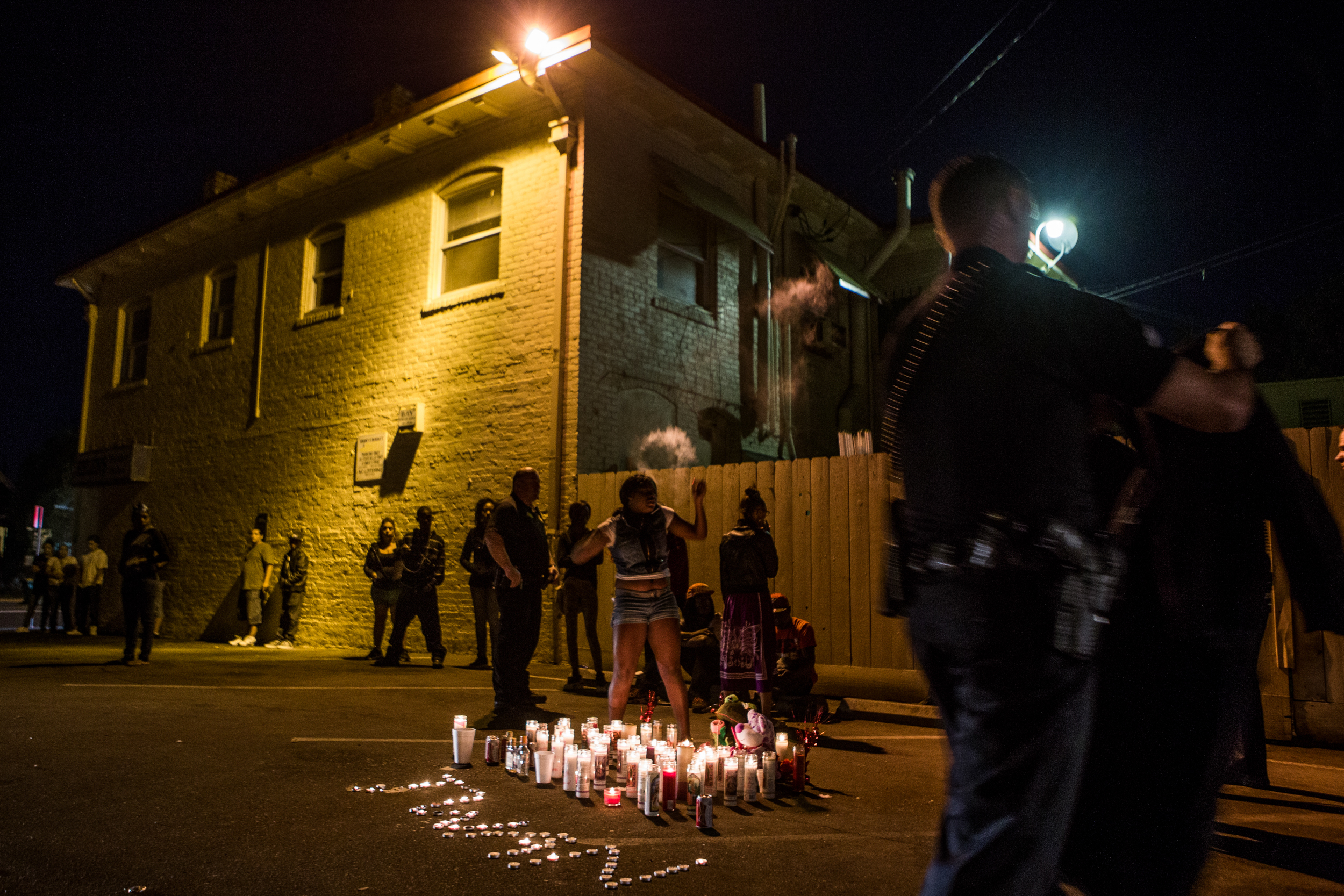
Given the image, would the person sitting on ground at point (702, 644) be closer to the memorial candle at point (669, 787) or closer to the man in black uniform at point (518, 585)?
the man in black uniform at point (518, 585)

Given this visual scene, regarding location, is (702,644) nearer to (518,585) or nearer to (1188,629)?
(518,585)

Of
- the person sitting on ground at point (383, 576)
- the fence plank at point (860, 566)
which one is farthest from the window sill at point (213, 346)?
the fence plank at point (860, 566)

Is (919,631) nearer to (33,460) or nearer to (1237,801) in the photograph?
(1237,801)

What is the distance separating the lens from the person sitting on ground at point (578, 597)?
8.98 m

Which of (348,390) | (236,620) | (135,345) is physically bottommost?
(236,620)

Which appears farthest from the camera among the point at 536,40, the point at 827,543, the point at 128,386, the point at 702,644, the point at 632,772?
the point at 128,386

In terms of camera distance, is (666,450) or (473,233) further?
(473,233)

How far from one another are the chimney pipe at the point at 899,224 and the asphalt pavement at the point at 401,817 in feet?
38.6

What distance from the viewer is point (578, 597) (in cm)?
979

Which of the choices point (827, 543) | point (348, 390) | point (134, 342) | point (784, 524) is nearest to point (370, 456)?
point (348, 390)

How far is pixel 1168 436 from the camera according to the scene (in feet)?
6.39

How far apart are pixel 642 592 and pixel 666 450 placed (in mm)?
7200

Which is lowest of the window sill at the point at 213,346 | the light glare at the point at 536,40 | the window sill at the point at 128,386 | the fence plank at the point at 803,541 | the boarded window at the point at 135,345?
the fence plank at the point at 803,541

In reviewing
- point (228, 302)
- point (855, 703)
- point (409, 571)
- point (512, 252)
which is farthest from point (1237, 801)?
point (228, 302)
